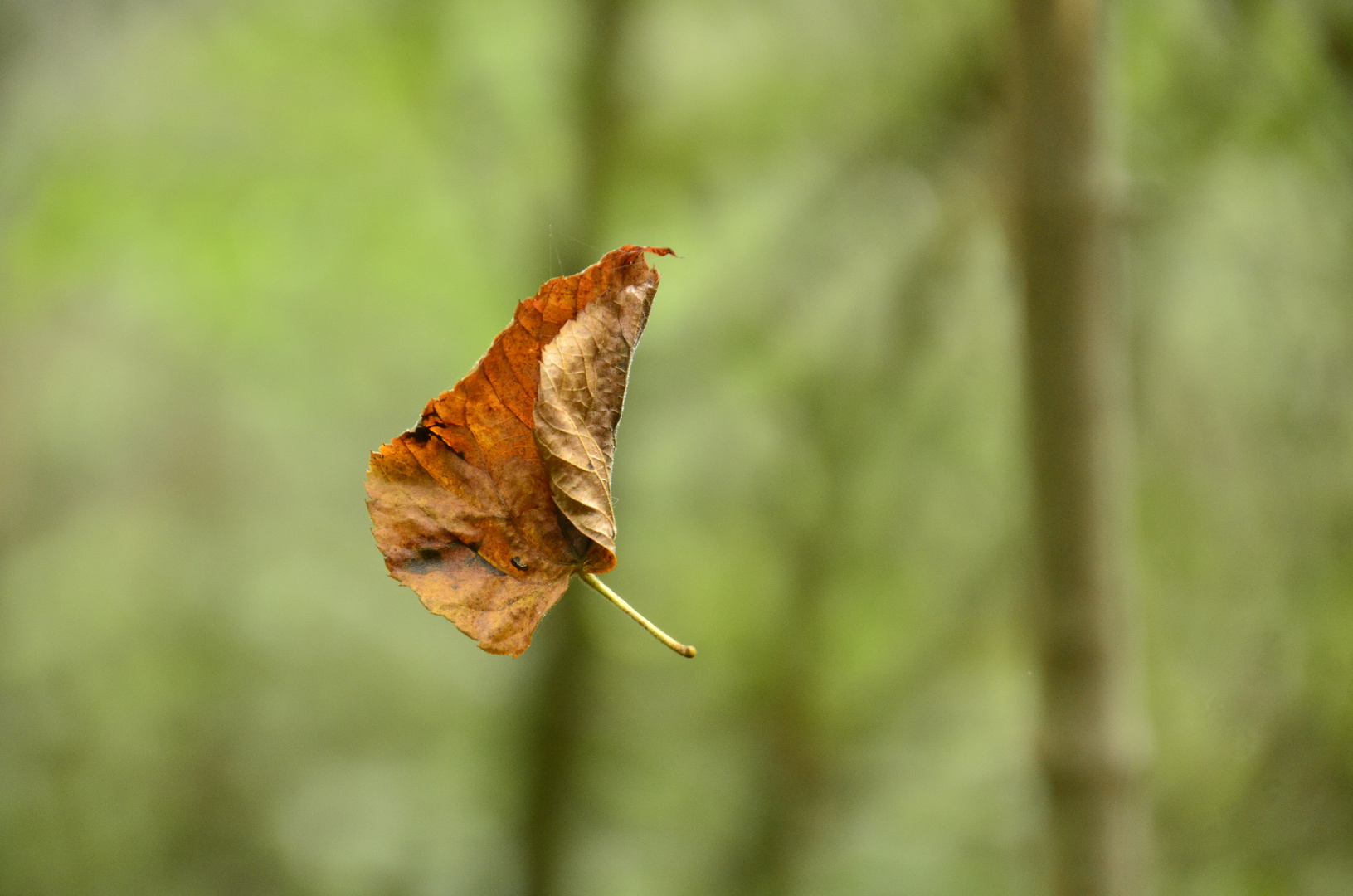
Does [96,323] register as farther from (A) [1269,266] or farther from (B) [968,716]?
(A) [1269,266]

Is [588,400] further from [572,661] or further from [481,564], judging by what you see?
[572,661]

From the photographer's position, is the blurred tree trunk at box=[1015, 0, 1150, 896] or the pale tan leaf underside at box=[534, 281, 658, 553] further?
the blurred tree trunk at box=[1015, 0, 1150, 896]

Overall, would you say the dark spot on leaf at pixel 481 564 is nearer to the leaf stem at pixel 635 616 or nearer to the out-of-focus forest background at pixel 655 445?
the leaf stem at pixel 635 616

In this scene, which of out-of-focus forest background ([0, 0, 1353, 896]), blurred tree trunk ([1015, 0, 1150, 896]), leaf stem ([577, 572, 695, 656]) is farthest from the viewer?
out-of-focus forest background ([0, 0, 1353, 896])

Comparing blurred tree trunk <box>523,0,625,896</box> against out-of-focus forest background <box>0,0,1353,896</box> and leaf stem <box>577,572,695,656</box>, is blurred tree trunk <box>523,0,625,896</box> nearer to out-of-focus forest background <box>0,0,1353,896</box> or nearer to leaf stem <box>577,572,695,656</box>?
out-of-focus forest background <box>0,0,1353,896</box>

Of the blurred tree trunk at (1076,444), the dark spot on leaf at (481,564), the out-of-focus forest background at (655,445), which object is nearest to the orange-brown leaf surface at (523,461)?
the dark spot on leaf at (481,564)

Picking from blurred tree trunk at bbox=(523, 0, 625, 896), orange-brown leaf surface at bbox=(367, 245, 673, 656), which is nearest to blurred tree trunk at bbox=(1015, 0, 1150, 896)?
orange-brown leaf surface at bbox=(367, 245, 673, 656)
